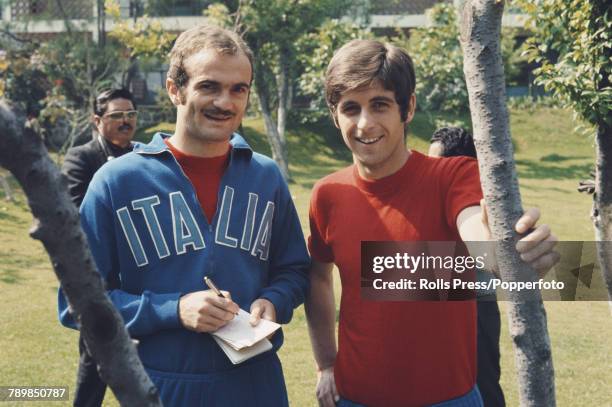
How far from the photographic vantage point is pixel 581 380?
20.7 feet

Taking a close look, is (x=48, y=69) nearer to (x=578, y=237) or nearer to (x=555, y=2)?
(x=578, y=237)

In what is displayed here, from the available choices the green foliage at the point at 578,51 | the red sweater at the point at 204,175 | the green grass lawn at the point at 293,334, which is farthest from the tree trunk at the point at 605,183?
the red sweater at the point at 204,175

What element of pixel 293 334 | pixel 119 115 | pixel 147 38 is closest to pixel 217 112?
pixel 119 115

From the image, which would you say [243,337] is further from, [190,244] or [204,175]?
[204,175]

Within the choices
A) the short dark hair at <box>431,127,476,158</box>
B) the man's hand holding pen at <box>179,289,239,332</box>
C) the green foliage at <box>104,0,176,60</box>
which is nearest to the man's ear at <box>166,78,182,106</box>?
the man's hand holding pen at <box>179,289,239,332</box>

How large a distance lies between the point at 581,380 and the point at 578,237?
740 centimetres

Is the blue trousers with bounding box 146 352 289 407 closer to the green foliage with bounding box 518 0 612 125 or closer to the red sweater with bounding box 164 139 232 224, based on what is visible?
the red sweater with bounding box 164 139 232 224

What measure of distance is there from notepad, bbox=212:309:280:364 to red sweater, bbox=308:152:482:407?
0.35 meters

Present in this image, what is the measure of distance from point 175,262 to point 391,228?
2.31ft

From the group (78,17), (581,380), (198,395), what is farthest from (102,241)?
(78,17)

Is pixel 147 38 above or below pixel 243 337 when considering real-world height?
below

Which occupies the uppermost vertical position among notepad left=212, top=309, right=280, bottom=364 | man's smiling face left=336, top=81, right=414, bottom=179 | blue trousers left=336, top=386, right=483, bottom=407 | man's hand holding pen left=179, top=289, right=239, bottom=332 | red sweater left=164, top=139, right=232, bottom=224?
man's smiling face left=336, top=81, right=414, bottom=179

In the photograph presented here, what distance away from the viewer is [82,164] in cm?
491

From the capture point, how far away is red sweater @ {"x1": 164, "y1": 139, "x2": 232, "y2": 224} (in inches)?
98.2
